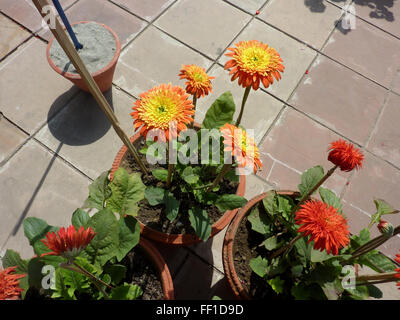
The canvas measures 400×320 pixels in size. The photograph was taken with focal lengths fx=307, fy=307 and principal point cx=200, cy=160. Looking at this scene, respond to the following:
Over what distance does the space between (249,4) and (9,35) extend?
2.29m

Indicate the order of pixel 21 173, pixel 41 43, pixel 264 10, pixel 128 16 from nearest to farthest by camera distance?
pixel 21 173 → pixel 41 43 → pixel 128 16 → pixel 264 10

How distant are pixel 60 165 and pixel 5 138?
493 millimetres

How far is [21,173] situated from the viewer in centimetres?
224

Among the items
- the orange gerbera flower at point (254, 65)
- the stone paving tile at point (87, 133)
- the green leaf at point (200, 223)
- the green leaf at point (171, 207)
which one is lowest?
the stone paving tile at point (87, 133)

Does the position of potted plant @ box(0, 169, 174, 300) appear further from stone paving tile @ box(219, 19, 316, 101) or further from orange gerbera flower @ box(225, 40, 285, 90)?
stone paving tile @ box(219, 19, 316, 101)

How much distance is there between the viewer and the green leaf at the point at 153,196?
154 cm

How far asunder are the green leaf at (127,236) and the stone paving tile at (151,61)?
4.70 feet

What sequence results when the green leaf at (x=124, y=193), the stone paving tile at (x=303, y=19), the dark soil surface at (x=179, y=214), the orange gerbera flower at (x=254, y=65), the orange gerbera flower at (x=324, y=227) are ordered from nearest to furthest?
the orange gerbera flower at (x=324, y=227) → the orange gerbera flower at (x=254, y=65) → the green leaf at (x=124, y=193) → the dark soil surface at (x=179, y=214) → the stone paving tile at (x=303, y=19)

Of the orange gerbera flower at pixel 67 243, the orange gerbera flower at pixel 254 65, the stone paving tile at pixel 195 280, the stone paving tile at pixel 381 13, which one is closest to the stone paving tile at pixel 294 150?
the stone paving tile at pixel 195 280

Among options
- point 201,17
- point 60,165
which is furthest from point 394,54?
point 60,165

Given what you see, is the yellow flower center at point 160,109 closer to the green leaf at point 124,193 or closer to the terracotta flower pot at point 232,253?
the green leaf at point 124,193

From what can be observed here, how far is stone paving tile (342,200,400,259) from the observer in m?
2.20

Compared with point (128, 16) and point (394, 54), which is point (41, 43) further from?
point (394, 54)

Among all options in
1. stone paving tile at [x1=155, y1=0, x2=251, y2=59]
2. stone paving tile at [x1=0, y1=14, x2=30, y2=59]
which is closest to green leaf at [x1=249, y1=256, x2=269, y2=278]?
stone paving tile at [x1=155, y1=0, x2=251, y2=59]
